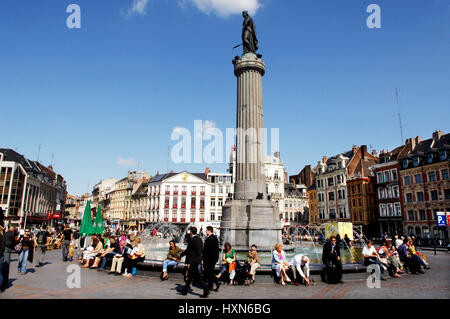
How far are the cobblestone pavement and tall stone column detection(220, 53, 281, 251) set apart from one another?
661cm

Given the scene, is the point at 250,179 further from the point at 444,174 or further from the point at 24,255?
the point at 444,174

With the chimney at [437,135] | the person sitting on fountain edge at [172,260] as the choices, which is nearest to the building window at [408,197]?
the chimney at [437,135]

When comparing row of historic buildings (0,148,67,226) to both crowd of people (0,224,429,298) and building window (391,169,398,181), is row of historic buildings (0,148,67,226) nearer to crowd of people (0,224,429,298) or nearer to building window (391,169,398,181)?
crowd of people (0,224,429,298)

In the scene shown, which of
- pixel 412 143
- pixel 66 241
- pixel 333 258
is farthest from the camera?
pixel 412 143

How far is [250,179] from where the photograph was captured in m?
18.6

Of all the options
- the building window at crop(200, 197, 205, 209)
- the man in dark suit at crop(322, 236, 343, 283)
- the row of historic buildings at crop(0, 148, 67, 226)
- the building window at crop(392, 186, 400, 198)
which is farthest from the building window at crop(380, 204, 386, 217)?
the row of historic buildings at crop(0, 148, 67, 226)

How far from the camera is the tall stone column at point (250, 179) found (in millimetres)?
16844

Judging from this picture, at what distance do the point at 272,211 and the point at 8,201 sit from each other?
54125mm

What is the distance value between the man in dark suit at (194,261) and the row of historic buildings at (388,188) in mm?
42880

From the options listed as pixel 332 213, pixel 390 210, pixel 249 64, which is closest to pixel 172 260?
pixel 249 64

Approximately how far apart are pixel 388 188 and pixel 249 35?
133 feet

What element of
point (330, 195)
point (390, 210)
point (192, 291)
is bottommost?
point (192, 291)

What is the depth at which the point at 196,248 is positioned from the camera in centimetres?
886
